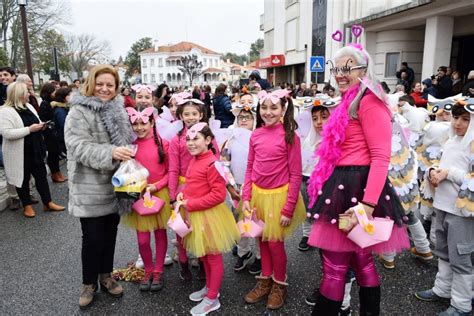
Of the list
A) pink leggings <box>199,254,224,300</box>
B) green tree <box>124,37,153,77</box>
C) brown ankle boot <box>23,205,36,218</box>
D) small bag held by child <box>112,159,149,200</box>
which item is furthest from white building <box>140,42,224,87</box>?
pink leggings <box>199,254,224,300</box>

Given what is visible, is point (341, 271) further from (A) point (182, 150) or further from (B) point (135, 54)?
(B) point (135, 54)

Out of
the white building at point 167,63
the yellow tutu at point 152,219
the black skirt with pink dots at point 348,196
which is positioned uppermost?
the white building at point 167,63

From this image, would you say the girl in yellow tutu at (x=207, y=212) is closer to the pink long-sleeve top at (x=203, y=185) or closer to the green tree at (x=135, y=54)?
the pink long-sleeve top at (x=203, y=185)

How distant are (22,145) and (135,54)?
9102cm

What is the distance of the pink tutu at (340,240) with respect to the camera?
2223 millimetres

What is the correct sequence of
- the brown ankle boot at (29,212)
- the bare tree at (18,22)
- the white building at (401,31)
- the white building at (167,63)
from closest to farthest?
1. the brown ankle boot at (29,212)
2. the white building at (401,31)
3. the bare tree at (18,22)
4. the white building at (167,63)

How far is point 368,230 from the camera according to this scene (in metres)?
2.08

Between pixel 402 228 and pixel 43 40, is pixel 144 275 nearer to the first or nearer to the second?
pixel 402 228

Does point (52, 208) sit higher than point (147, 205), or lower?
lower

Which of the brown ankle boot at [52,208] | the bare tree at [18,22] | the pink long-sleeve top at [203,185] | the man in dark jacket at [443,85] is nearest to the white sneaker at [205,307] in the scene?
the pink long-sleeve top at [203,185]


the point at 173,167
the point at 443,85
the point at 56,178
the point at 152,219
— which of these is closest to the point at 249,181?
the point at 173,167

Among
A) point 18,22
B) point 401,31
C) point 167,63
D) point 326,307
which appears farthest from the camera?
point 167,63

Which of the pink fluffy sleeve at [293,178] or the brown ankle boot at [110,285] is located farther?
the brown ankle boot at [110,285]

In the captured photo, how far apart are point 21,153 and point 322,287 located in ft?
15.8
